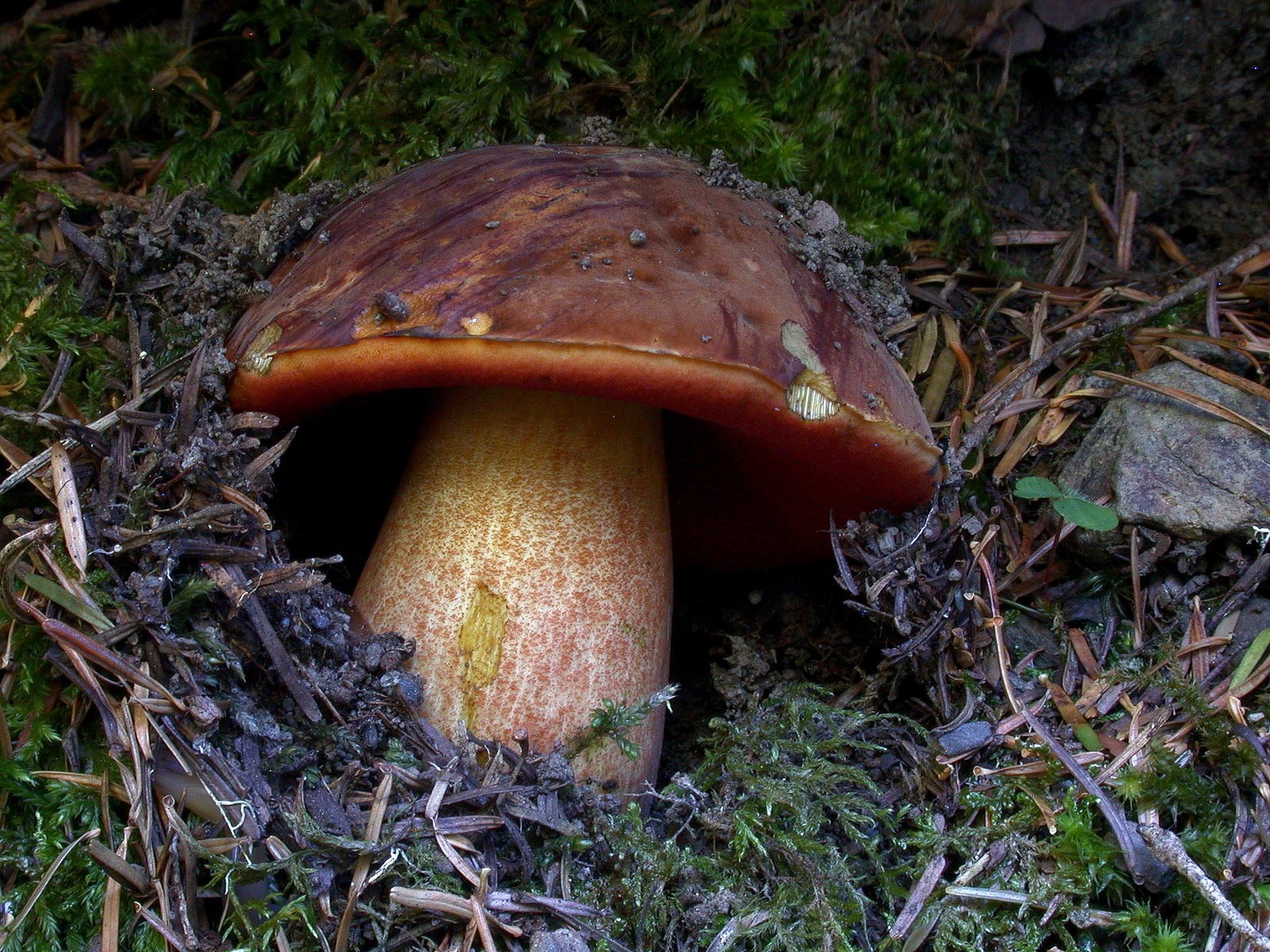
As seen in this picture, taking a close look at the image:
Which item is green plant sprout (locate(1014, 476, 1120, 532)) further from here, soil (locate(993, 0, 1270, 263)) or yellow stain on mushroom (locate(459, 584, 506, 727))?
yellow stain on mushroom (locate(459, 584, 506, 727))

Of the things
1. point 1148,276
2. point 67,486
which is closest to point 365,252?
point 67,486

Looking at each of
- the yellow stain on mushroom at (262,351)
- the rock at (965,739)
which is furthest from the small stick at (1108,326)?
the yellow stain on mushroom at (262,351)

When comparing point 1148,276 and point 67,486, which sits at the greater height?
point 1148,276

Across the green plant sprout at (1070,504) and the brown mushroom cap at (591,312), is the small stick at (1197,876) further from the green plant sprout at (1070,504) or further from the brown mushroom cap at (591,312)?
the brown mushroom cap at (591,312)

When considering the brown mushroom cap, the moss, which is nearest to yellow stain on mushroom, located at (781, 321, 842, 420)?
the brown mushroom cap

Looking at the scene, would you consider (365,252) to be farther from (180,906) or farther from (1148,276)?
(1148,276)

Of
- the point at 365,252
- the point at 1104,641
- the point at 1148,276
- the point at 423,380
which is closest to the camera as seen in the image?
the point at 423,380
